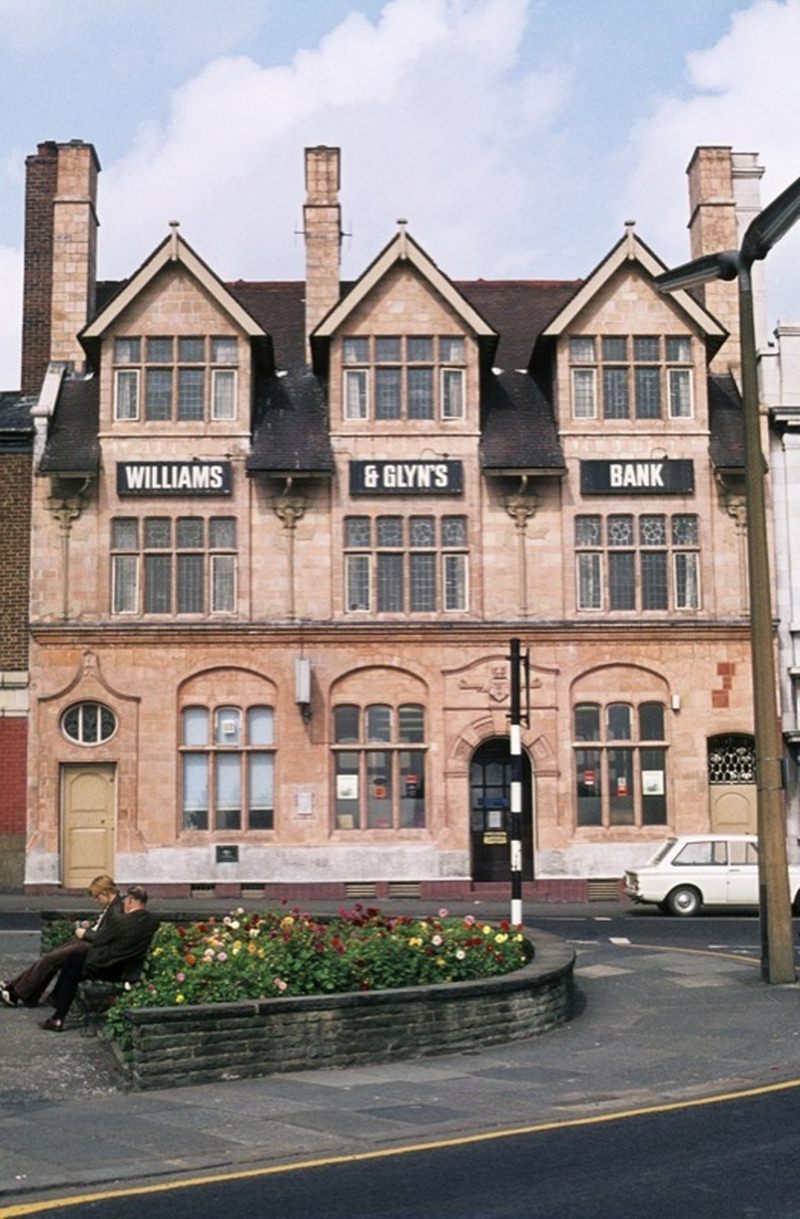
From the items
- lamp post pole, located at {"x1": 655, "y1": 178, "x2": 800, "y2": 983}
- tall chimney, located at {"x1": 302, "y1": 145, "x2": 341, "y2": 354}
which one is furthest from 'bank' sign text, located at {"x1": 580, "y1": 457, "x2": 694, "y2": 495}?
lamp post pole, located at {"x1": 655, "y1": 178, "x2": 800, "y2": 983}

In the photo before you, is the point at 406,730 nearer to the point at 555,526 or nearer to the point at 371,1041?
the point at 555,526

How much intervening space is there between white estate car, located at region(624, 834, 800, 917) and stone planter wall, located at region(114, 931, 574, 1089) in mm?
14512

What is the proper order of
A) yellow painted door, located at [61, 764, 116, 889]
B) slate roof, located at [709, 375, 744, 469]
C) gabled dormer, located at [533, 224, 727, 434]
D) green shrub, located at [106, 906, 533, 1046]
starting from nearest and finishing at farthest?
green shrub, located at [106, 906, 533, 1046] < yellow painted door, located at [61, 764, 116, 889] < slate roof, located at [709, 375, 744, 469] < gabled dormer, located at [533, 224, 727, 434]

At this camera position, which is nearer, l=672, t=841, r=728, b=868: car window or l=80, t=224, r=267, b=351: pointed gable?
l=672, t=841, r=728, b=868: car window

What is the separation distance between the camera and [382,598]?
34.2 metres

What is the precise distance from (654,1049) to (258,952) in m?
3.69

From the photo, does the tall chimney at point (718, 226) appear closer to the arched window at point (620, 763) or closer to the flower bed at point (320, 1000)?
the arched window at point (620, 763)

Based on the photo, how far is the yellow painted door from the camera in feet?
110

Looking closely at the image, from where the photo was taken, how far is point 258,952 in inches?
536

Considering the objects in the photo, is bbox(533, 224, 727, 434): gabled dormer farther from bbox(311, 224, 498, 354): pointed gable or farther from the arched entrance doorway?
the arched entrance doorway

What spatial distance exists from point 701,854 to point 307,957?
16.7 metres

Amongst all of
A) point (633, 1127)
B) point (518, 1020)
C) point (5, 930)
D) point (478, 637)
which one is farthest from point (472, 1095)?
point (478, 637)

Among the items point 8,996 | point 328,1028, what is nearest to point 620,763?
point 8,996

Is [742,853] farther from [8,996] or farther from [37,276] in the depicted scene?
[37,276]
